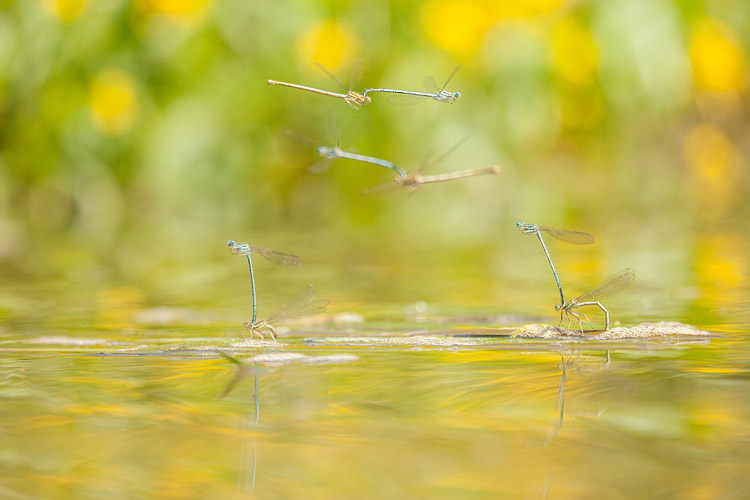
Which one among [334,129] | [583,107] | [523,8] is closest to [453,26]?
[523,8]

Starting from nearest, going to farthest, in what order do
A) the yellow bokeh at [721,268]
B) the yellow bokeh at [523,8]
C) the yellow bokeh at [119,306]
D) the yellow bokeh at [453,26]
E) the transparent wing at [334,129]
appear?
the transparent wing at [334,129], the yellow bokeh at [119,306], the yellow bokeh at [721,268], the yellow bokeh at [453,26], the yellow bokeh at [523,8]

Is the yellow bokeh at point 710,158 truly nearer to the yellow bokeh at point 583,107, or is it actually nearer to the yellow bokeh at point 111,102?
the yellow bokeh at point 583,107

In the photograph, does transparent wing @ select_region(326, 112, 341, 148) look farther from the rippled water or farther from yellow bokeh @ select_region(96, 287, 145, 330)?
yellow bokeh @ select_region(96, 287, 145, 330)

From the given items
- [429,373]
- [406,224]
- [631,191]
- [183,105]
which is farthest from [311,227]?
[429,373]

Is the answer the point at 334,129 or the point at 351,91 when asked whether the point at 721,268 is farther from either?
the point at 351,91

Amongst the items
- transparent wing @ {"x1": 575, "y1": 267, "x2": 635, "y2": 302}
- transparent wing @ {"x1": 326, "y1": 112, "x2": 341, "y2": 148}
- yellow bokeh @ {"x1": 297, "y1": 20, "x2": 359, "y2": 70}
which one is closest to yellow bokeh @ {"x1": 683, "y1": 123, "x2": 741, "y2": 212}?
yellow bokeh @ {"x1": 297, "y1": 20, "x2": 359, "y2": 70}

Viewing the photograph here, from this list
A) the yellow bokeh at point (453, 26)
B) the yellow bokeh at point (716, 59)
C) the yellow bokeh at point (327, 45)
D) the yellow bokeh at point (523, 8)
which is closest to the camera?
the yellow bokeh at point (327, 45)

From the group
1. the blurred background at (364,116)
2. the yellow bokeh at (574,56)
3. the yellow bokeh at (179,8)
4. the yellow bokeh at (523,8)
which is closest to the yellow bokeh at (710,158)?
the blurred background at (364,116)
